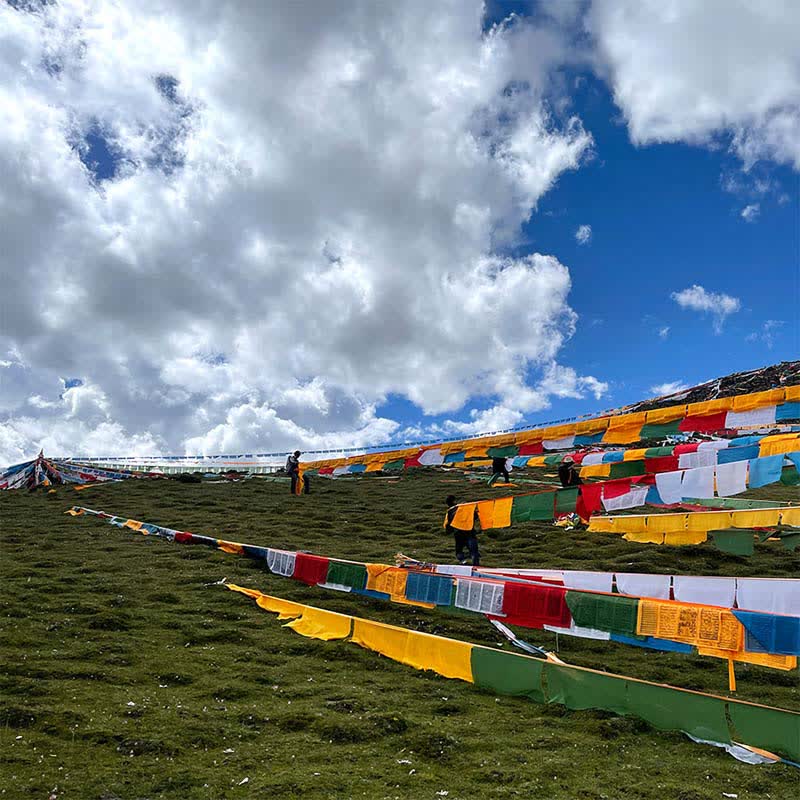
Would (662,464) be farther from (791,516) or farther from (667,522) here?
(791,516)

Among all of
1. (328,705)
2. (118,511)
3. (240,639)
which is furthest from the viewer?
(118,511)

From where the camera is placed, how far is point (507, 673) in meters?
11.8

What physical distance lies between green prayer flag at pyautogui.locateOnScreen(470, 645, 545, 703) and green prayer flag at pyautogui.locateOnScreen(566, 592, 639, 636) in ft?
4.25

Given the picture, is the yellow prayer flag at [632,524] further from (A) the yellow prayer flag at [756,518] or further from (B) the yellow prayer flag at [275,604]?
(B) the yellow prayer flag at [275,604]

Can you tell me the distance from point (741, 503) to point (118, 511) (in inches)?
1162

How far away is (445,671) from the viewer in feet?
41.6

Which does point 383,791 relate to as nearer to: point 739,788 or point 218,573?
point 739,788

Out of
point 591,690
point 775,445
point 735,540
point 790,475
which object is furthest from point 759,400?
point 591,690

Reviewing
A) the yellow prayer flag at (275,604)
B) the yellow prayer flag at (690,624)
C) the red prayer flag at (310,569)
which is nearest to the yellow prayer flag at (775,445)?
the yellow prayer flag at (690,624)

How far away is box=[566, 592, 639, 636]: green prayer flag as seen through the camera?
37.6 feet

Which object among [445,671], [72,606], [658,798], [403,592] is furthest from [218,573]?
[658,798]

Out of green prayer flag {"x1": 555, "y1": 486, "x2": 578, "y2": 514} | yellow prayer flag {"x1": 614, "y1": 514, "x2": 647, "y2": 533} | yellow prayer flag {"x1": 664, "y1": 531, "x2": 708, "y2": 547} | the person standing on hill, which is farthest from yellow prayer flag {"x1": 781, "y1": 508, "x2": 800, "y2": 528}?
the person standing on hill

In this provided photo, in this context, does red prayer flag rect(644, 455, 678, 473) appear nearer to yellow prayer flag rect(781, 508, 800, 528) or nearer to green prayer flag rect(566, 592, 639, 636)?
yellow prayer flag rect(781, 508, 800, 528)

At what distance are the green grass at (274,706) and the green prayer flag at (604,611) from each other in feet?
5.11
